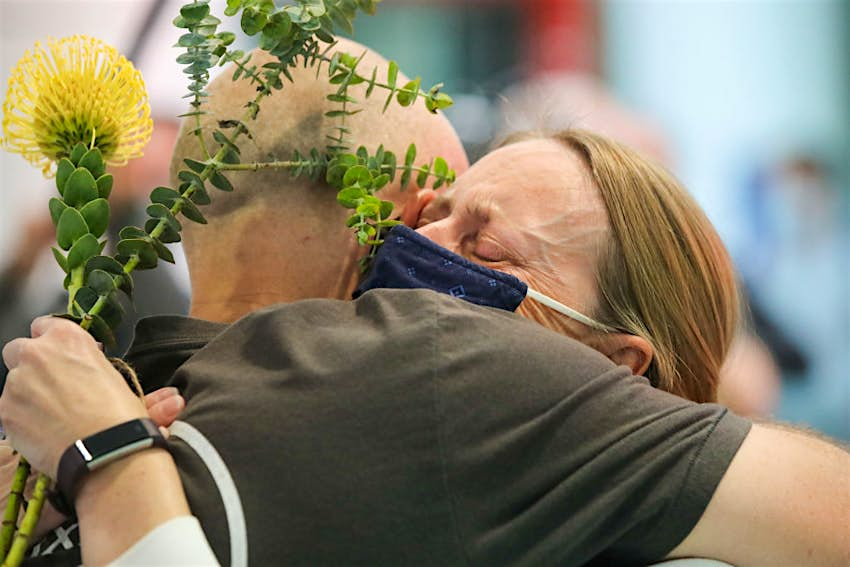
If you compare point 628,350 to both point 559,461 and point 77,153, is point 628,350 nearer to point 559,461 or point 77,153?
point 559,461

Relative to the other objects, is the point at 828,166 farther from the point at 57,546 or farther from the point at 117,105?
the point at 57,546

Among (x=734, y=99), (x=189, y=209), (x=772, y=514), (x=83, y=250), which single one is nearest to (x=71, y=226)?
Answer: (x=83, y=250)

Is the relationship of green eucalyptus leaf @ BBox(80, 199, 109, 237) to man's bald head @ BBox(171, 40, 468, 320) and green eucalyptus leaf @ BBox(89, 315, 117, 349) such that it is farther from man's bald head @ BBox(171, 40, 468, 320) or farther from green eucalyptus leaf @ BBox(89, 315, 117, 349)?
man's bald head @ BBox(171, 40, 468, 320)

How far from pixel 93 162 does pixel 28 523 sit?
1.40 ft

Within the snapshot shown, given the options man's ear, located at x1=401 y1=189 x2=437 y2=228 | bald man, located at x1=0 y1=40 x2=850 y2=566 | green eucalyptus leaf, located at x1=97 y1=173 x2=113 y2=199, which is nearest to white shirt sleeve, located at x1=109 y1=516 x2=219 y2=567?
bald man, located at x1=0 y1=40 x2=850 y2=566

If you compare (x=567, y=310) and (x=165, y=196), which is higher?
(x=165, y=196)

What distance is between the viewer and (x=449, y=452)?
3.39 feet

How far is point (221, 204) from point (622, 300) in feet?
1.88

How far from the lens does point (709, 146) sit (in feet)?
10.9

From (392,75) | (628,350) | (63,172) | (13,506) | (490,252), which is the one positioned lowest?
(13,506)

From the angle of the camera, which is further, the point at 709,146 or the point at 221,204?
the point at 709,146

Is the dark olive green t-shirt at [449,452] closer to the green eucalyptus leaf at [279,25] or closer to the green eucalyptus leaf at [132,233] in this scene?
the green eucalyptus leaf at [132,233]

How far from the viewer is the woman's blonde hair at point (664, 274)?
138 cm

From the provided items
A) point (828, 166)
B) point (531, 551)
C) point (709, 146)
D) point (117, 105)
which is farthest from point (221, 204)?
point (828, 166)
